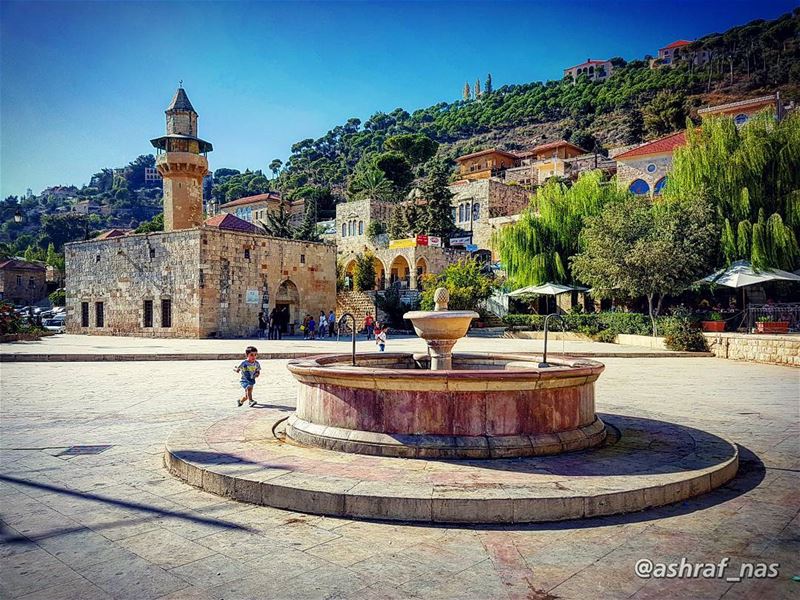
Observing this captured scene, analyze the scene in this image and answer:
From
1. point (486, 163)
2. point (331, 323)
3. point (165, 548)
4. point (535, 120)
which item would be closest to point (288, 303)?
point (331, 323)

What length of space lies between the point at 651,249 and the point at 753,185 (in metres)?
7.10

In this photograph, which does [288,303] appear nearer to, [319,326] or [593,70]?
[319,326]

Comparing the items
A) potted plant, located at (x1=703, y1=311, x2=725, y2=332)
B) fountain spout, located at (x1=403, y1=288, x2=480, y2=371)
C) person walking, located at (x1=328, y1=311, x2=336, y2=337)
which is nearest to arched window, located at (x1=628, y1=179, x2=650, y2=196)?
potted plant, located at (x1=703, y1=311, x2=725, y2=332)

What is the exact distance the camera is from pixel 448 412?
221 inches

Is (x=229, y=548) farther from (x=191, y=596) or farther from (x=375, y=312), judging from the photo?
(x=375, y=312)

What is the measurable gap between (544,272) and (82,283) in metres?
26.8

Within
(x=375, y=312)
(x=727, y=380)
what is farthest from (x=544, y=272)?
(x=727, y=380)

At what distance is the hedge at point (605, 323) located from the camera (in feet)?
75.7

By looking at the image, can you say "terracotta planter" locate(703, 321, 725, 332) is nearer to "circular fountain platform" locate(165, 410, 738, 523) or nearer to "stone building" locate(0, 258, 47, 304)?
"circular fountain platform" locate(165, 410, 738, 523)

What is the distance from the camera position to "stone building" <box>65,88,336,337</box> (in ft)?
95.7

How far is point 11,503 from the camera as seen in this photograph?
184 inches

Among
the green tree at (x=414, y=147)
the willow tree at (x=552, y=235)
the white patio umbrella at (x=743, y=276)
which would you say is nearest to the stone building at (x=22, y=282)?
the green tree at (x=414, y=147)

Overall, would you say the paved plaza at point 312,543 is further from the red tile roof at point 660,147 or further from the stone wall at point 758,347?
the red tile roof at point 660,147

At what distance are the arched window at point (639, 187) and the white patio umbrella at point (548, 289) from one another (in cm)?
1868
